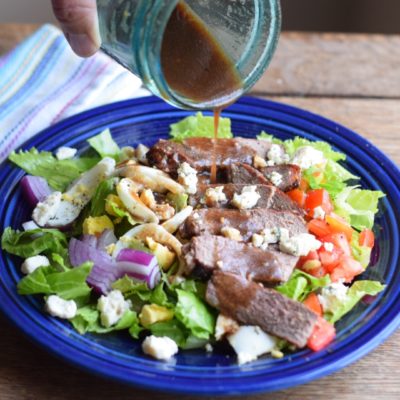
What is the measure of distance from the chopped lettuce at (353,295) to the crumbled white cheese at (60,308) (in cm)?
99

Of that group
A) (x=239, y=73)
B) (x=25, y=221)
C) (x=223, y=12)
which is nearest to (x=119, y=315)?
(x=25, y=221)

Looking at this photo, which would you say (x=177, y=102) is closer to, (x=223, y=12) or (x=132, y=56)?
(x=132, y=56)

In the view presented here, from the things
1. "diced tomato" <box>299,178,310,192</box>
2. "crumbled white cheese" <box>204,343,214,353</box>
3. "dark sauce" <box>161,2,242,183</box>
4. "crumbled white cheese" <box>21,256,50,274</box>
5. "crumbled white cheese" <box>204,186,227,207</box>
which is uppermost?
"dark sauce" <box>161,2,242,183</box>

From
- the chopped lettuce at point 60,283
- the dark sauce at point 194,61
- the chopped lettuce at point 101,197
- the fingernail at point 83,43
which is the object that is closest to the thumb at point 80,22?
the fingernail at point 83,43

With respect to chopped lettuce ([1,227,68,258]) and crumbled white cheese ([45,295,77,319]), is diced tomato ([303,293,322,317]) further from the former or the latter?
chopped lettuce ([1,227,68,258])

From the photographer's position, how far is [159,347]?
104 inches

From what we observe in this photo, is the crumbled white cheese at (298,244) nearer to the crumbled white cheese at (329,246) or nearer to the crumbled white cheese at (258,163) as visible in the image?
the crumbled white cheese at (329,246)

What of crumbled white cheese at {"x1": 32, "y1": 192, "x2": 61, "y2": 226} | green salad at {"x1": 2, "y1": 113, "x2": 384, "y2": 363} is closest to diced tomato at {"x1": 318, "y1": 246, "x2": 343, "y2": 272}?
green salad at {"x1": 2, "y1": 113, "x2": 384, "y2": 363}

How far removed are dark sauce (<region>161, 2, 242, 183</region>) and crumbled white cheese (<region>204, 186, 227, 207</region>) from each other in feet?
1.60

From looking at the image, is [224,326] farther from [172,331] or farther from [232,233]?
[232,233]

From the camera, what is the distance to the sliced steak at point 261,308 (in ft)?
8.87

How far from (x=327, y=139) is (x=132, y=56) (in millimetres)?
1496

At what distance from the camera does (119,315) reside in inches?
110

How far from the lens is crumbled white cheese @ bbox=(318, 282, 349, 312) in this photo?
2861mm
